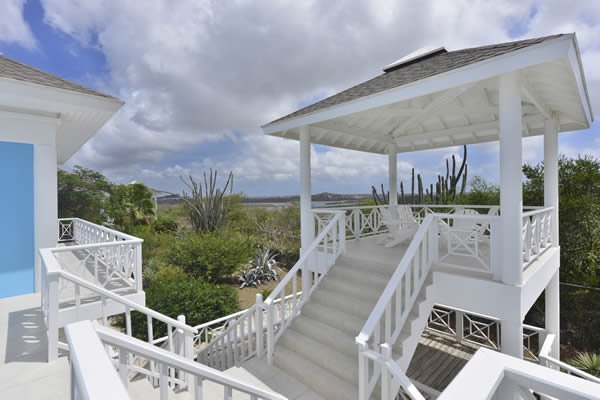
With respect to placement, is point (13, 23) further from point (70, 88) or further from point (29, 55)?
point (70, 88)

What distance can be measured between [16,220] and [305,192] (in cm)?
532

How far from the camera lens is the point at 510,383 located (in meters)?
1.14

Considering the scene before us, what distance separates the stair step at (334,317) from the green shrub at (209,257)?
6.82m

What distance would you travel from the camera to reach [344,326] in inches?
174

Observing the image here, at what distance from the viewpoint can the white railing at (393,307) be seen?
331 centimetres

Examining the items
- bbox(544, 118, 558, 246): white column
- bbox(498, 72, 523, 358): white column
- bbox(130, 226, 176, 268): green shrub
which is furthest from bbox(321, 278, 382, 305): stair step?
bbox(130, 226, 176, 268): green shrub

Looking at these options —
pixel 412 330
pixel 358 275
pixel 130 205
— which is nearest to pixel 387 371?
pixel 412 330

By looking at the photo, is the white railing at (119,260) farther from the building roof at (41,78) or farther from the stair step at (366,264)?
the stair step at (366,264)

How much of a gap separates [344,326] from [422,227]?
1.97m

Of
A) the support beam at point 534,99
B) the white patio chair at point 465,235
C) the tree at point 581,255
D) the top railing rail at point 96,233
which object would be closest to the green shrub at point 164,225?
the top railing rail at point 96,233

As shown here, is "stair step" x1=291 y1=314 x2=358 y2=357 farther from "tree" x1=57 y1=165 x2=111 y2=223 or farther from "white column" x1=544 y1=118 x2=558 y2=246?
"tree" x1=57 y1=165 x2=111 y2=223

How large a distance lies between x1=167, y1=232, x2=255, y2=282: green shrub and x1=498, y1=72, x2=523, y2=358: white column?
9.28m

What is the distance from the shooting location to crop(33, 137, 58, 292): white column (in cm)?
507

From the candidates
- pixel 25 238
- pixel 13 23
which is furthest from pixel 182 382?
pixel 13 23
